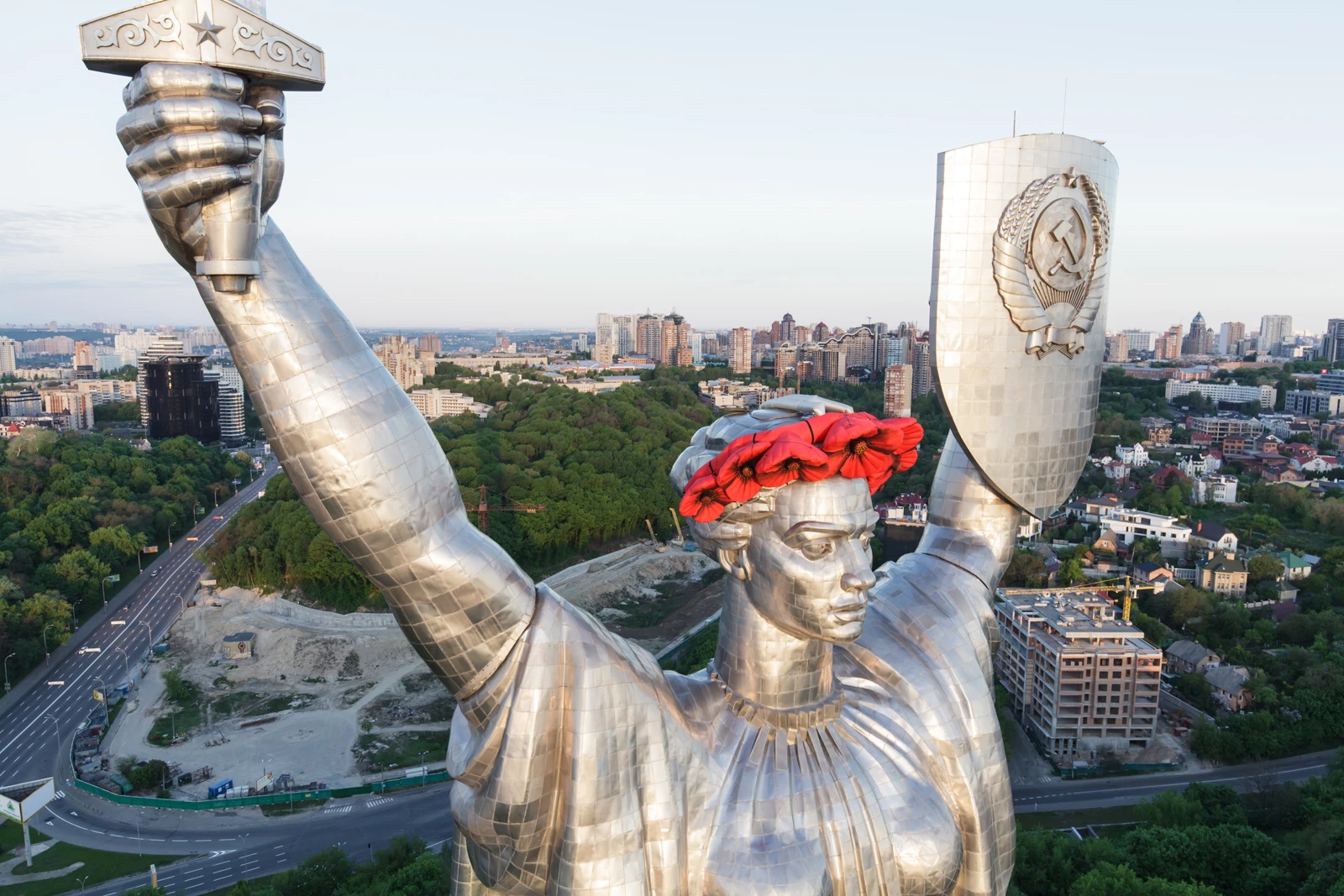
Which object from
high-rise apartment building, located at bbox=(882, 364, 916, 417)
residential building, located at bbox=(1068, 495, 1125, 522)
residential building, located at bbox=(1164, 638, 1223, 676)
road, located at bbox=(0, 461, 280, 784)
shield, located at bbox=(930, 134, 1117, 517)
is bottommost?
road, located at bbox=(0, 461, 280, 784)

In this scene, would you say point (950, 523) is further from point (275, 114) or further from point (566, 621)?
point (275, 114)

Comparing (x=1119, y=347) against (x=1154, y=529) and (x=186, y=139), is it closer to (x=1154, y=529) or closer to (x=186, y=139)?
(x=1154, y=529)

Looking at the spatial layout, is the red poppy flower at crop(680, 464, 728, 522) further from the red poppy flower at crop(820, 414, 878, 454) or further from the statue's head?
the red poppy flower at crop(820, 414, 878, 454)

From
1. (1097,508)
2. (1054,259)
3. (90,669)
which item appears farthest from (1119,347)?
(1054,259)

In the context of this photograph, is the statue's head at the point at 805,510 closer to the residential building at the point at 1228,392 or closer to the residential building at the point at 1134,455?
the residential building at the point at 1134,455

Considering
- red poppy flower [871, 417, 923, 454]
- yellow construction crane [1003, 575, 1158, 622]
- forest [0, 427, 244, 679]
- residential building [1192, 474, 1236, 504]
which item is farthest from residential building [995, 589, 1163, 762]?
forest [0, 427, 244, 679]

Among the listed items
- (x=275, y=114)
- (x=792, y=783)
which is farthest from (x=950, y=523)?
(x=275, y=114)
